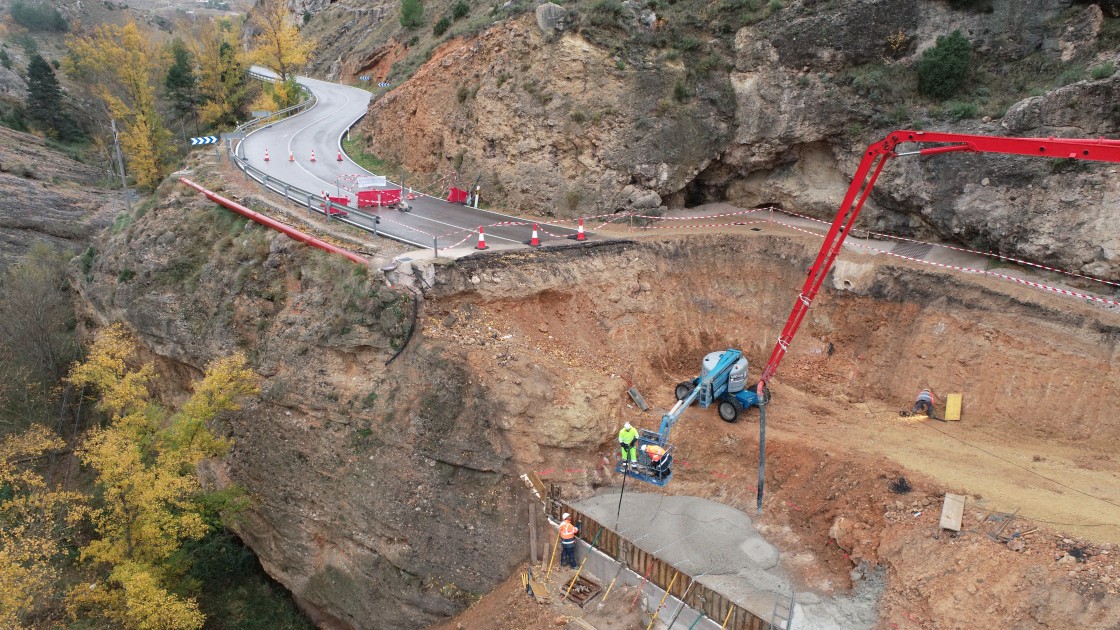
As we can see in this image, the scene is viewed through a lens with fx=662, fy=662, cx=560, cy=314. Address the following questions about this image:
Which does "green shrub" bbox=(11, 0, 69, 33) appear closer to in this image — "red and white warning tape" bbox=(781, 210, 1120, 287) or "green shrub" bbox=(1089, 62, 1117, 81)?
"red and white warning tape" bbox=(781, 210, 1120, 287)

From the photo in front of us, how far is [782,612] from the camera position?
13.0 metres

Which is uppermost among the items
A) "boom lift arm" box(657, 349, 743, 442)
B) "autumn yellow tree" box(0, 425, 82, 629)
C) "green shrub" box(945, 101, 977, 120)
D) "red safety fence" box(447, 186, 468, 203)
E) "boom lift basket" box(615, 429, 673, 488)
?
"green shrub" box(945, 101, 977, 120)

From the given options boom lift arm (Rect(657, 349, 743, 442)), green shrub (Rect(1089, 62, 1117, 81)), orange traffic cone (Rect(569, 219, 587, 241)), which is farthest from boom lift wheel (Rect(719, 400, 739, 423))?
green shrub (Rect(1089, 62, 1117, 81))

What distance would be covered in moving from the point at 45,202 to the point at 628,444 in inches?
1460

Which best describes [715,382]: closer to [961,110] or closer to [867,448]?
[867,448]

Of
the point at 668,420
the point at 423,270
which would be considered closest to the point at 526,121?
the point at 423,270

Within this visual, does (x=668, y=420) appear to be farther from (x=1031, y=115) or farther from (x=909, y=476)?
(x=1031, y=115)

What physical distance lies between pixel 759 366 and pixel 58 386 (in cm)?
2709

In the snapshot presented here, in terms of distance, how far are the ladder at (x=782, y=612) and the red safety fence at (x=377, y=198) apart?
18.5 m

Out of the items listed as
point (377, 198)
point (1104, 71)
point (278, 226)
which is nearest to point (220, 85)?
point (377, 198)

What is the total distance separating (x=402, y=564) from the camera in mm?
17000

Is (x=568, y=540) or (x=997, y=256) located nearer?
(x=568, y=540)

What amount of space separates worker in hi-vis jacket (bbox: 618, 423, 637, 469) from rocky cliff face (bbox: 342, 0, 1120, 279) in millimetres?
11132

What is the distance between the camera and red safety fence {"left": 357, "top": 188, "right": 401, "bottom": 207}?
80.1 feet
